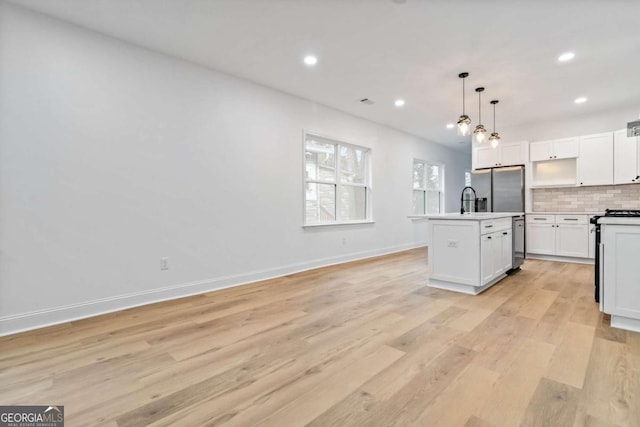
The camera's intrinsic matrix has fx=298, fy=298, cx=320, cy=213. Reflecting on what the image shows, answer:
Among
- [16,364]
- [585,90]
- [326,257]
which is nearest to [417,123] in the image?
[585,90]

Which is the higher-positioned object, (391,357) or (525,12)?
(525,12)

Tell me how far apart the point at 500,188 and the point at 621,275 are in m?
3.88

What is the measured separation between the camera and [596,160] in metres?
5.20

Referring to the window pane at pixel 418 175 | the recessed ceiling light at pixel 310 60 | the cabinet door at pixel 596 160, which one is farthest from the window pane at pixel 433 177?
the recessed ceiling light at pixel 310 60

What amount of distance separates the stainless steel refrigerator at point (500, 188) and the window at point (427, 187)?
4.67 feet

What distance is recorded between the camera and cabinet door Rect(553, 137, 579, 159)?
17.7 ft

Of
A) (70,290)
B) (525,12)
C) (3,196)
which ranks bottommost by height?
(70,290)

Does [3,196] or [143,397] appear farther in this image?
[3,196]

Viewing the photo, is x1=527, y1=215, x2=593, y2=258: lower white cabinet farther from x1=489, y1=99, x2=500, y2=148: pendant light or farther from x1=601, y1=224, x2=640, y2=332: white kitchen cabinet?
x1=601, y1=224, x2=640, y2=332: white kitchen cabinet

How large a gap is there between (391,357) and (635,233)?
2.26 m

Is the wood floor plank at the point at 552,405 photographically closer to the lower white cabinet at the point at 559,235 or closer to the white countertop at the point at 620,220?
the white countertop at the point at 620,220

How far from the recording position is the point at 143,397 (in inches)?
64.4

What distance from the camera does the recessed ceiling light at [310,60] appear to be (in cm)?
346

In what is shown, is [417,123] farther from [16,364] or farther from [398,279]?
[16,364]
